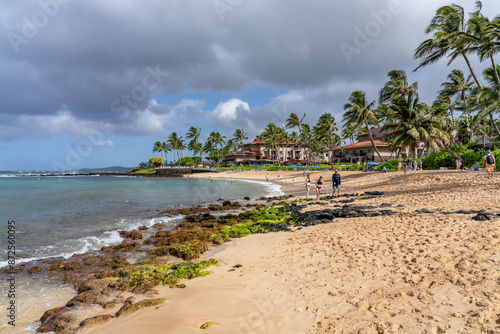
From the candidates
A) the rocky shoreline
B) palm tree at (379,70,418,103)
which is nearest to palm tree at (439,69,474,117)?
palm tree at (379,70,418,103)

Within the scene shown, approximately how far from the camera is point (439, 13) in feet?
79.7

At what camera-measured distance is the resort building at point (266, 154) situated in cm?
8894

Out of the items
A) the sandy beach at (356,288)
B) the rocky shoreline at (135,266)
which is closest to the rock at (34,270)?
the rocky shoreline at (135,266)

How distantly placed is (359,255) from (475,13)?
28822 mm

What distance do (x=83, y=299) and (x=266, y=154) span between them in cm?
8932

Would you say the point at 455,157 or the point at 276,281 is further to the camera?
the point at 455,157

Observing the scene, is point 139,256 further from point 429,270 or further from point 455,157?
point 455,157

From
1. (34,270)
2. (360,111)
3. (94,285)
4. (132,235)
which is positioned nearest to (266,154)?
(360,111)

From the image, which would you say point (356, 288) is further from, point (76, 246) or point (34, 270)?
point (76, 246)

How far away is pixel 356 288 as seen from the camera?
4625 millimetres

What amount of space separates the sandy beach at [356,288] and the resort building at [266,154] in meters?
78.9

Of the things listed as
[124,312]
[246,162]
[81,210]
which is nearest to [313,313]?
[124,312]

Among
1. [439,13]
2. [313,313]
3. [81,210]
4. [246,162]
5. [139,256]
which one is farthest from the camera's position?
[246,162]

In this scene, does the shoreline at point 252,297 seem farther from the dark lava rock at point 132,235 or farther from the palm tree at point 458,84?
the palm tree at point 458,84
